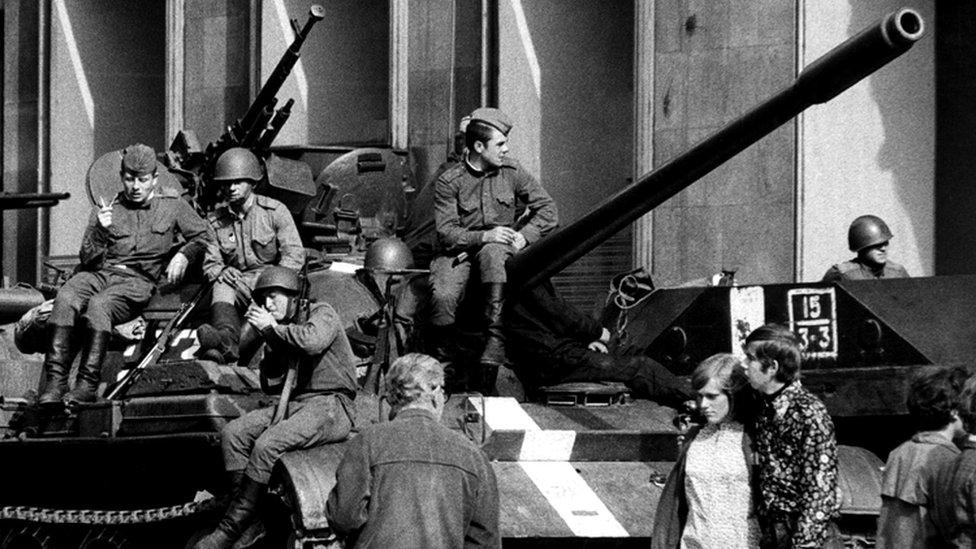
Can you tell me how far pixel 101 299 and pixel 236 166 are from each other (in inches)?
52.5

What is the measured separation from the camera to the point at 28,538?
55.1 ft

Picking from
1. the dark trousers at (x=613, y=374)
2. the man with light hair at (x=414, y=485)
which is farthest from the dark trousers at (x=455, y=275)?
the man with light hair at (x=414, y=485)

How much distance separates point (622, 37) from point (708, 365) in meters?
12.3

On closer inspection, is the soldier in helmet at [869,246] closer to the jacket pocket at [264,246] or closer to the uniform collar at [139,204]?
the jacket pocket at [264,246]

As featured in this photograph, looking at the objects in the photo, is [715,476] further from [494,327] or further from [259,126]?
[259,126]

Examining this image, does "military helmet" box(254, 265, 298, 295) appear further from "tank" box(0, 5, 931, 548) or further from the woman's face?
the woman's face

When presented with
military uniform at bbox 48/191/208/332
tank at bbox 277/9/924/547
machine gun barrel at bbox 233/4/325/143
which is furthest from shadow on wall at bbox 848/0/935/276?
military uniform at bbox 48/191/208/332

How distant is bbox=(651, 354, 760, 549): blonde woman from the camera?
452 inches

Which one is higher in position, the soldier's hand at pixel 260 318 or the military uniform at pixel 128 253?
the military uniform at pixel 128 253

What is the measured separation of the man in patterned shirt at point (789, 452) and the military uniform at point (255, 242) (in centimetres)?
601

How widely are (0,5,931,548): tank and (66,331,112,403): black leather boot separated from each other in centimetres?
23

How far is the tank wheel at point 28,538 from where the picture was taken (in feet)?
54.3

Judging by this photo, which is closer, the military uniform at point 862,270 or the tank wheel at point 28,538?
the tank wheel at point 28,538

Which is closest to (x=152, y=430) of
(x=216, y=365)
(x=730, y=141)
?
(x=216, y=365)
